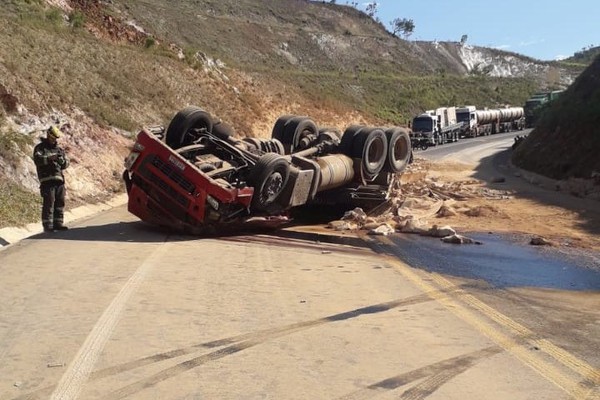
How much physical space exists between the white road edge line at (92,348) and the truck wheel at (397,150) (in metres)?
7.51

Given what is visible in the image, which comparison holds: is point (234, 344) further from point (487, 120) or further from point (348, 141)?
point (487, 120)

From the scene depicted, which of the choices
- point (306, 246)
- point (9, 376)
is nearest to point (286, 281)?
point (306, 246)

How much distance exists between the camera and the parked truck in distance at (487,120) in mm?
50259

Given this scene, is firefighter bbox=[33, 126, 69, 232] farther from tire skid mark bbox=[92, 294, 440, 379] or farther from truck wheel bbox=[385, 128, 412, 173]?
truck wheel bbox=[385, 128, 412, 173]

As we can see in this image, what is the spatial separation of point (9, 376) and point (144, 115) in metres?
20.0

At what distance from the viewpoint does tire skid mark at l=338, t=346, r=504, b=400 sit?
164 inches

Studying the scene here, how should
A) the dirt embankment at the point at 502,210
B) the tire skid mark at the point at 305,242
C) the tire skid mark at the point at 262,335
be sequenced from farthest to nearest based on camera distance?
the dirt embankment at the point at 502,210
the tire skid mark at the point at 305,242
the tire skid mark at the point at 262,335

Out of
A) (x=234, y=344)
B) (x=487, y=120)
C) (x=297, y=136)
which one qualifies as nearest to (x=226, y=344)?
(x=234, y=344)

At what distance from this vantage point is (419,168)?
87.6ft

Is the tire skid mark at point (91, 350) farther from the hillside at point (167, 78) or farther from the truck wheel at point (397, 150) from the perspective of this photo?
the truck wheel at point (397, 150)

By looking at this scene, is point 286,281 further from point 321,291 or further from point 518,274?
point 518,274

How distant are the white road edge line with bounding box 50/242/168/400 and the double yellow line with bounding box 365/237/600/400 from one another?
3.17m

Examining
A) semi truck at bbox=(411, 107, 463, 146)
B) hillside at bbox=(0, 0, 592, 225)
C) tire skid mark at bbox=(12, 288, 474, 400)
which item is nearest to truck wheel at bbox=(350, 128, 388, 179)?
hillside at bbox=(0, 0, 592, 225)

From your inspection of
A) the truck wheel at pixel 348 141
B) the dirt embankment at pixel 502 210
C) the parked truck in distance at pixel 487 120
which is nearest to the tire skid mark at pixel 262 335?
the dirt embankment at pixel 502 210
